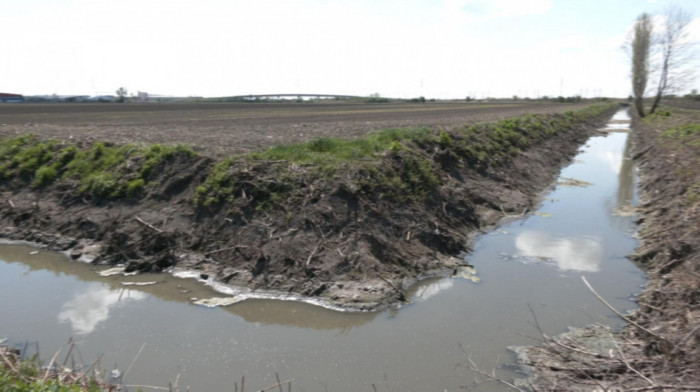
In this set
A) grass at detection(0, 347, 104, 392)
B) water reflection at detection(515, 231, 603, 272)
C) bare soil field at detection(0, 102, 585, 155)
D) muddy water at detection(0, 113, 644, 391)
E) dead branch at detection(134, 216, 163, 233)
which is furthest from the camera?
bare soil field at detection(0, 102, 585, 155)

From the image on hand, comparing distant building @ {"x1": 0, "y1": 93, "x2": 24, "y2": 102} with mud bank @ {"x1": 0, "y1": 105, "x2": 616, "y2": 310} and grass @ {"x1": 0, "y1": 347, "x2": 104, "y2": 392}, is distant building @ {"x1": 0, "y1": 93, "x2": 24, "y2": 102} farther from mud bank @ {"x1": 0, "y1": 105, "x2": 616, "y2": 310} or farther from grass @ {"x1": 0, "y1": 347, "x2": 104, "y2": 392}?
grass @ {"x1": 0, "y1": 347, "x2": 104, "y2": 392}

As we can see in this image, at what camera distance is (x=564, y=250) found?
451 inches

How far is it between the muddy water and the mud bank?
0.61 meters

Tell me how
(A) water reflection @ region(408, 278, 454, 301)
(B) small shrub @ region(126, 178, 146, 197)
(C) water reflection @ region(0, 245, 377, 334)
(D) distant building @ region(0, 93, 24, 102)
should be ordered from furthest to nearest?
1. (D) distant building @ region(0, 93, 24, 102)
2. (B) small shrub @ region(126, 178, 146, 197)
3. (A) water reflection @ region(408, 278, 454, 301)
4. (C) water reflection @ region(0, 245, 377, 334)

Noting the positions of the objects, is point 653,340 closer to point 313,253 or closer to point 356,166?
point 313,253

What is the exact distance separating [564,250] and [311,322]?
6.68 metres

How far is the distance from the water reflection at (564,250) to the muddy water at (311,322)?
0.15 ft

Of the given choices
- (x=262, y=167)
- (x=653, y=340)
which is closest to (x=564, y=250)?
(x=653, y=340)

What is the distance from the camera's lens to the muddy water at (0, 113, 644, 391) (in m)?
6.47

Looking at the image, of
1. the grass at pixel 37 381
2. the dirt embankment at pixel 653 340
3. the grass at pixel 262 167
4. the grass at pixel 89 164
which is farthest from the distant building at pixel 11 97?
the dirt embankment at pixel 653 340

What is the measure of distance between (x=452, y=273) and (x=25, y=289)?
816cm

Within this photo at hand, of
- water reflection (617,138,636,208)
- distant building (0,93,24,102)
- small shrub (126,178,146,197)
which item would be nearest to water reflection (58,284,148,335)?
small shrub (126,178,146,197)

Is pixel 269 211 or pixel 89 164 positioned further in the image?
pixel 89 164

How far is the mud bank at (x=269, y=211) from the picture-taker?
9.42 m
